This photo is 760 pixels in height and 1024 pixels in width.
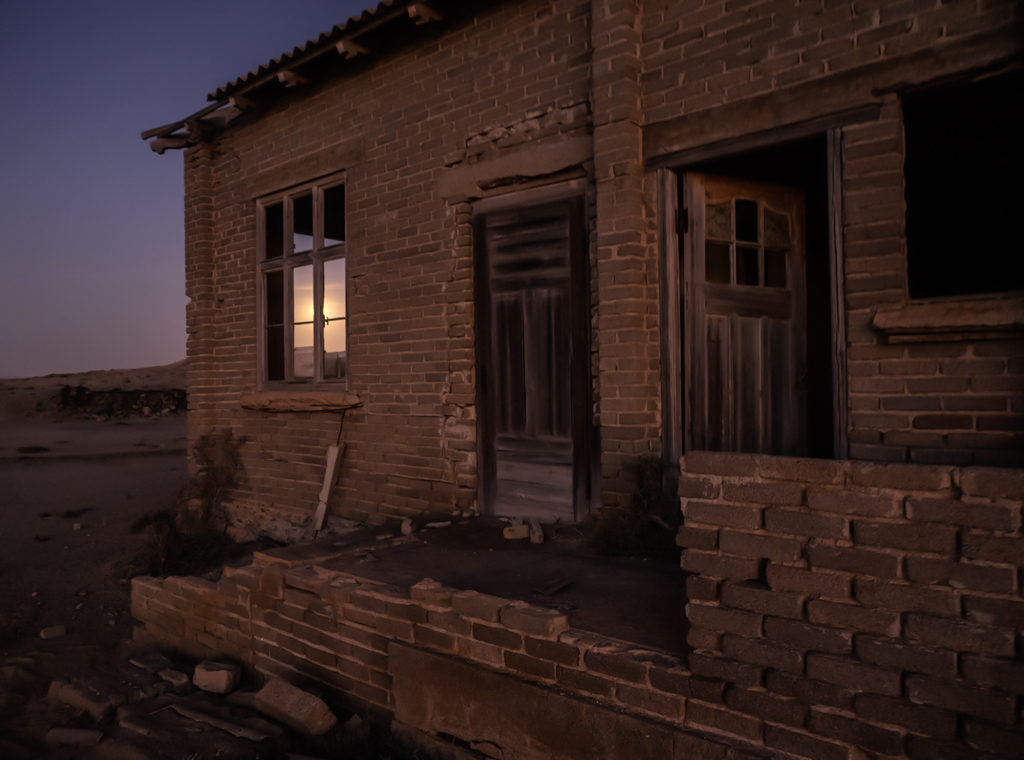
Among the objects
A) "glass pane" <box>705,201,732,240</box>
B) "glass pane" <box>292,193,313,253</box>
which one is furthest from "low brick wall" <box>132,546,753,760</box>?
"glass pane" <box>292,193,313,253</box>

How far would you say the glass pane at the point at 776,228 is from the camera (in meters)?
4.90

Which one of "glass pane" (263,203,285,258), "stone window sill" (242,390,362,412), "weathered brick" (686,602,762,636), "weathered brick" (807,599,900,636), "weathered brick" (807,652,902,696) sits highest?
"glass pane" (263,203,285,258)

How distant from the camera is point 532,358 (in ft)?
17.7

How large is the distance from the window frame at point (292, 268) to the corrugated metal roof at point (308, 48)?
3.64ft

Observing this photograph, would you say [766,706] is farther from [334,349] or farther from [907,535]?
[334,349]

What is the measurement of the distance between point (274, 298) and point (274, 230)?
802mm

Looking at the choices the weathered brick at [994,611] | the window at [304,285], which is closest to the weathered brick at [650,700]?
the weathered brick at [994,611]

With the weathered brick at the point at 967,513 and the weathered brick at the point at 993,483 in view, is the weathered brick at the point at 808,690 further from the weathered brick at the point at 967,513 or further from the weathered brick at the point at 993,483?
the weathered brick at the point at 993,483

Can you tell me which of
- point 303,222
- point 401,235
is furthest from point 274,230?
point 401,235

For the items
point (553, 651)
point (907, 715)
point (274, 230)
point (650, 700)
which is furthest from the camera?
point (274, 230)

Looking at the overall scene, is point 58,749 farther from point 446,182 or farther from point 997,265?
point 997,265

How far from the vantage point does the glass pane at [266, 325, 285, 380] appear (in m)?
7.53

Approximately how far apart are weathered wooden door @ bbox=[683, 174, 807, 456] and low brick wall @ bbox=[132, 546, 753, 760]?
211cm

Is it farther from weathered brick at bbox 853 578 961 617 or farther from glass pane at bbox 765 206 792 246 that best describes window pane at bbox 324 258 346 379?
weathered brick at bbox 853 578 961 617
